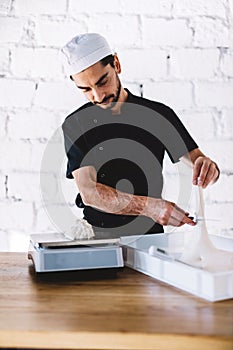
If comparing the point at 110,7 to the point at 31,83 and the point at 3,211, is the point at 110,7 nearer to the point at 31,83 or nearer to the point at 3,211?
the point at 31,83

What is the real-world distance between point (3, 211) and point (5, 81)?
1.19 feet

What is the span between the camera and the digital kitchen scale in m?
1.12

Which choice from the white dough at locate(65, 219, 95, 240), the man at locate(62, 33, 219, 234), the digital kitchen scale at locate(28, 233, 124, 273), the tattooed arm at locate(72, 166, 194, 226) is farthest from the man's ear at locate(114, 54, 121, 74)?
the digital kitchen scale at locate(28, 233, 124, 273)

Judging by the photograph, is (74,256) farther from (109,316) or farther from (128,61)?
(128,61)

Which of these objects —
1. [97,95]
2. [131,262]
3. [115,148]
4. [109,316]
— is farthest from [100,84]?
[109,316]

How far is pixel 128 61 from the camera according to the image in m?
1.49

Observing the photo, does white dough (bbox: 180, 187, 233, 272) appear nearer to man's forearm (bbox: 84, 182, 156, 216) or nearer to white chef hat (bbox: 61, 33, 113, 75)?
man's forearm (bbox: 84, 182, 156, 216)

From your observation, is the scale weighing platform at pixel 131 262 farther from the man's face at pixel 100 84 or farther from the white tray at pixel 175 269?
the man's face at pixel 100 84

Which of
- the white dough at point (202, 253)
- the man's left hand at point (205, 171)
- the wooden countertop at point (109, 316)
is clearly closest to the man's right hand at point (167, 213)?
the man's left hand at point (205, 171)

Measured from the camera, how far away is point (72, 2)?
1511 millimetres

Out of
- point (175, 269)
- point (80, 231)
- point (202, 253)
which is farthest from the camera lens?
point (80, 231)

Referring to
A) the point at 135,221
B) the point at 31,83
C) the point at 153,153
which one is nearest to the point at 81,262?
the point at 135,221

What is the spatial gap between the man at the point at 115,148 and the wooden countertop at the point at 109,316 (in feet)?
1.08

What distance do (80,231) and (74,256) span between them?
231mm
